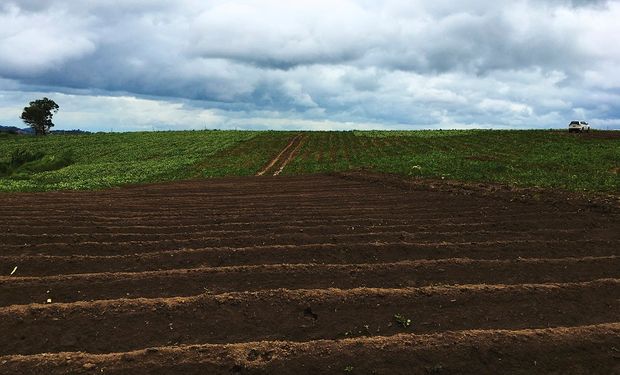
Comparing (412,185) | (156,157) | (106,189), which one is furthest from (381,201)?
(156,157)

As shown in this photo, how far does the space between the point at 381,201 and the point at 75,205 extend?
11.5 metres

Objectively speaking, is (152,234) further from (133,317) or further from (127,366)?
(127,366)

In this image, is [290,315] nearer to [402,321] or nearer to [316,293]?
[316,293]

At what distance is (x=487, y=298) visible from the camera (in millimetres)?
7496

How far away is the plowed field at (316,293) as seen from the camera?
5.82m

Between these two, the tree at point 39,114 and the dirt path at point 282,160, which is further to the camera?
→ the tree at point 39,114

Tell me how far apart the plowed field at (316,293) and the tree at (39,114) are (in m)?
110

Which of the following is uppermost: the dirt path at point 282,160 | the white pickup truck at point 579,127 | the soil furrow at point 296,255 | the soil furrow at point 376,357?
the white pickup truck at point 579,127

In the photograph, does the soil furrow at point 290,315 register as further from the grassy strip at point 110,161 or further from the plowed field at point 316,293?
the grassy strip at point 110,161

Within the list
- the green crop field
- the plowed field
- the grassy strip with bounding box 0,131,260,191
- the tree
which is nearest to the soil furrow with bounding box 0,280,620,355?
the plowed field

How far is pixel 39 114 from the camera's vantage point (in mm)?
108562

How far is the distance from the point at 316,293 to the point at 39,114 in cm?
12033

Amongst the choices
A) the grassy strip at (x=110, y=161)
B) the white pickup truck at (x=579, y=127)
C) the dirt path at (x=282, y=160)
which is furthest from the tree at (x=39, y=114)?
the white pickup truck at (x=579, y=127)

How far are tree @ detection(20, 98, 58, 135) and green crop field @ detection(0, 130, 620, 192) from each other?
39457mm
